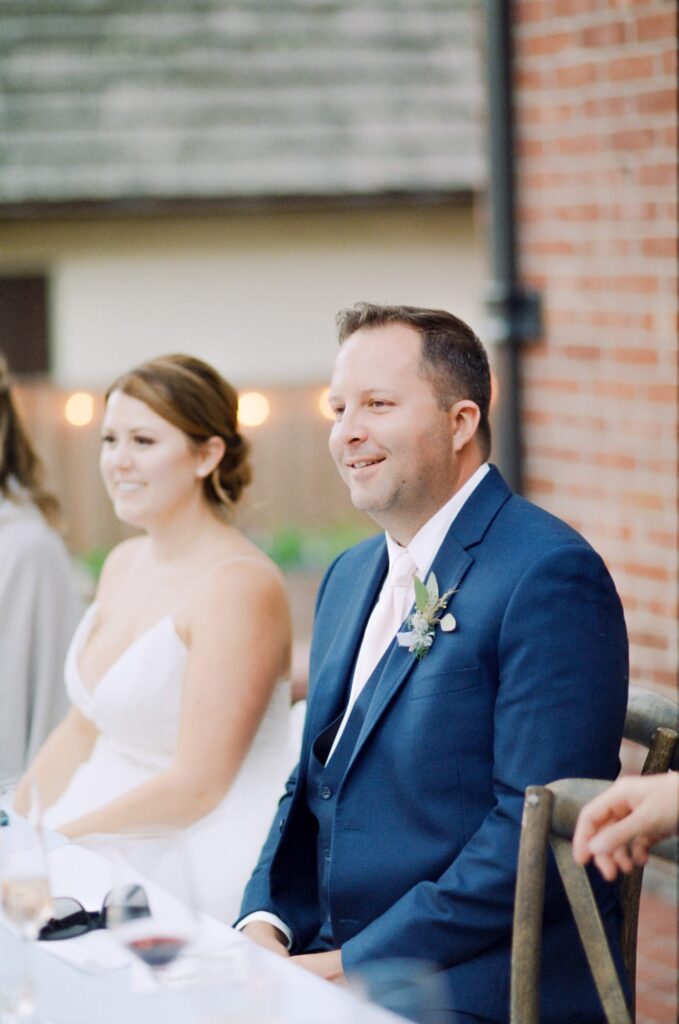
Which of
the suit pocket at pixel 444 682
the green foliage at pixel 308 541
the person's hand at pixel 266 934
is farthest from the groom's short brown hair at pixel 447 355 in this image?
the green foliage at pixel 308 541

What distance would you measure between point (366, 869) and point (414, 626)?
0.45 m

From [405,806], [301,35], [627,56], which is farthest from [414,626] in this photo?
[301,35]

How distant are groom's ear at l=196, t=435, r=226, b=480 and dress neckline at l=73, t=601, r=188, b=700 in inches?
15.2

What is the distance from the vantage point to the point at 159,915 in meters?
2.20

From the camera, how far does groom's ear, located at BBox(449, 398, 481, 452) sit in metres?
2.91

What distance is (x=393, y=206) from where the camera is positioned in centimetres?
1201

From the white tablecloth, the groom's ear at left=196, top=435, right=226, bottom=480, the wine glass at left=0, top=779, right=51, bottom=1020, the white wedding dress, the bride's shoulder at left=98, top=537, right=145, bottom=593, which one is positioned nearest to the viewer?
the white tablecloth

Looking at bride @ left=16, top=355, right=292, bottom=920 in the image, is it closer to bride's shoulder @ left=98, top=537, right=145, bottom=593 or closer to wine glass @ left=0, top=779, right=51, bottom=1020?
bride's shoulder @ left=98, top=537, right=145, bottom=593

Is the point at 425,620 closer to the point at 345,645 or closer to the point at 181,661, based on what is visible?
the point at 345,645

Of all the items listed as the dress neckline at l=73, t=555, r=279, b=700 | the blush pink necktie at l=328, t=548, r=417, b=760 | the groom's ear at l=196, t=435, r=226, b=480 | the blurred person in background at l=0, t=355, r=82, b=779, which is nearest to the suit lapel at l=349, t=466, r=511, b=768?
the blush pink necktie at l=328, t=548, r=417, b=760

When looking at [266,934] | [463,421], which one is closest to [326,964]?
[266,934]

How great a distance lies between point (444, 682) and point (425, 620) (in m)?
0.13

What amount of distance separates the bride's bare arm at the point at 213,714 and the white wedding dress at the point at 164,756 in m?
0.08

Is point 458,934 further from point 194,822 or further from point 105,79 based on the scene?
point 105,79
